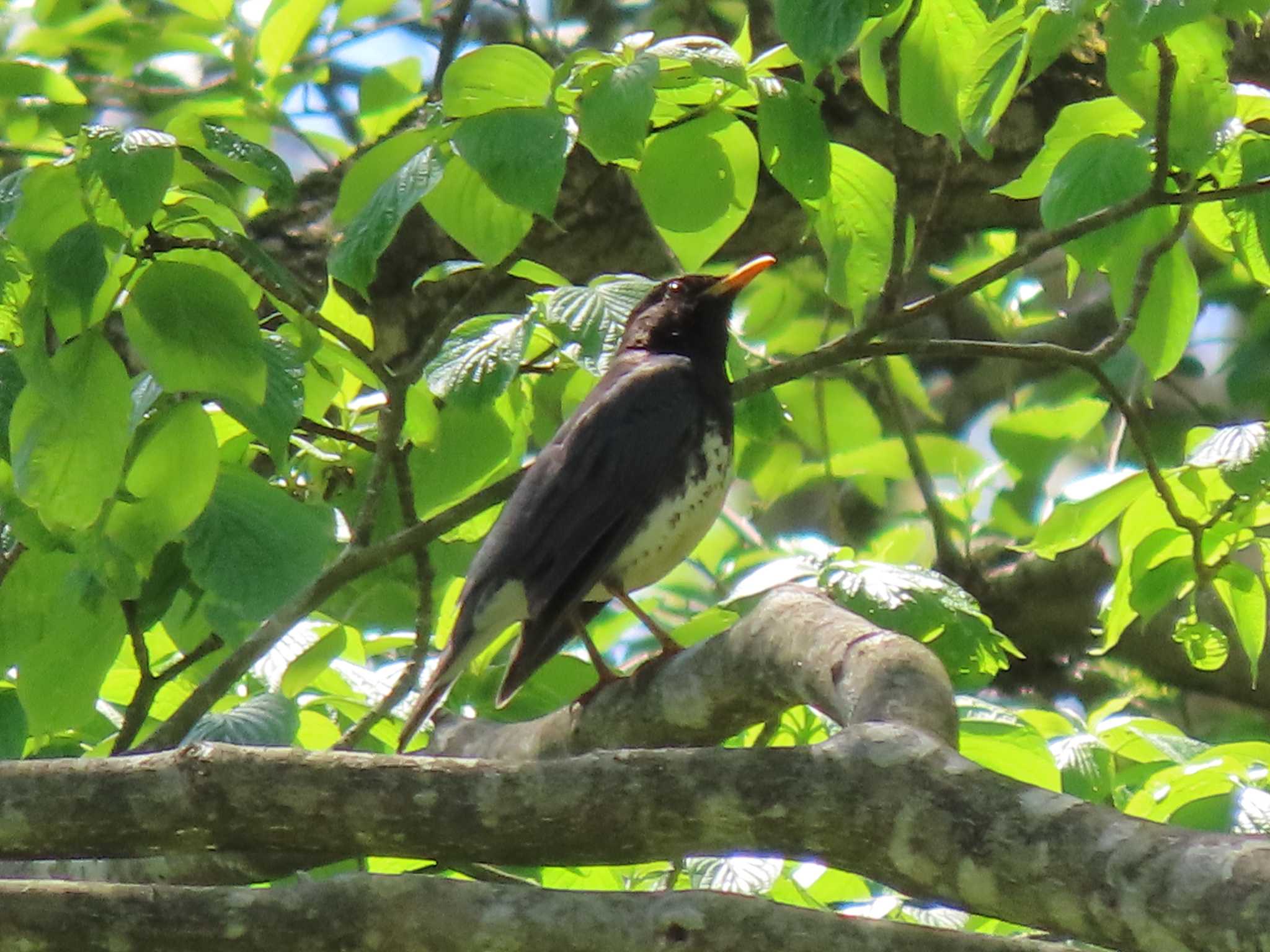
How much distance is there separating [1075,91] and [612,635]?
7.13 feet

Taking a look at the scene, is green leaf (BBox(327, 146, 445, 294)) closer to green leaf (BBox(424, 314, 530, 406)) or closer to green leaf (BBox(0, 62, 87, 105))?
green leaf (BBox(424, 314, 530, 406))

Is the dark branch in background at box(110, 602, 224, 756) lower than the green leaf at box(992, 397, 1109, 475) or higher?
higher

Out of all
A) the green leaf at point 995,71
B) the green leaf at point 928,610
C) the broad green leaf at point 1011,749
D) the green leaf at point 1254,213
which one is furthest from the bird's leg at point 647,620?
the green leaf at point 1254,213

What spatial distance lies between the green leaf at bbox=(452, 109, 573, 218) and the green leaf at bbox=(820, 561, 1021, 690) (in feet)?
3.07

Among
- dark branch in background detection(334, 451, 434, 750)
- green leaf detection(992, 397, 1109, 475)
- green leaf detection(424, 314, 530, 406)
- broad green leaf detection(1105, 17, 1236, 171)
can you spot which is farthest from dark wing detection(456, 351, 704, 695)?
broad green leaf detection(1105, 17, 1236, 171)

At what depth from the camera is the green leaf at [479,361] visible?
290 centimetres

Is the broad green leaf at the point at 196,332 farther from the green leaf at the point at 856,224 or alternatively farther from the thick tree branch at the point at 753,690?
the green leaf at the point at 856,224

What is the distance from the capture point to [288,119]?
15.4ft

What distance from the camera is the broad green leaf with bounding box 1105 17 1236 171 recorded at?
2.71 metres

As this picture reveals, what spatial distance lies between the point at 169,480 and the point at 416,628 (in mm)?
965

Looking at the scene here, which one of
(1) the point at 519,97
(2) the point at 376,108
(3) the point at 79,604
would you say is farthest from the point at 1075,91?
(3) the point at 79,604

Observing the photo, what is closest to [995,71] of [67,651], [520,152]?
[520,152]

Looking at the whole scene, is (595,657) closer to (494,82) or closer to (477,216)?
(477,216)

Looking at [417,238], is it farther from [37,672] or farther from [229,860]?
[229,860]
